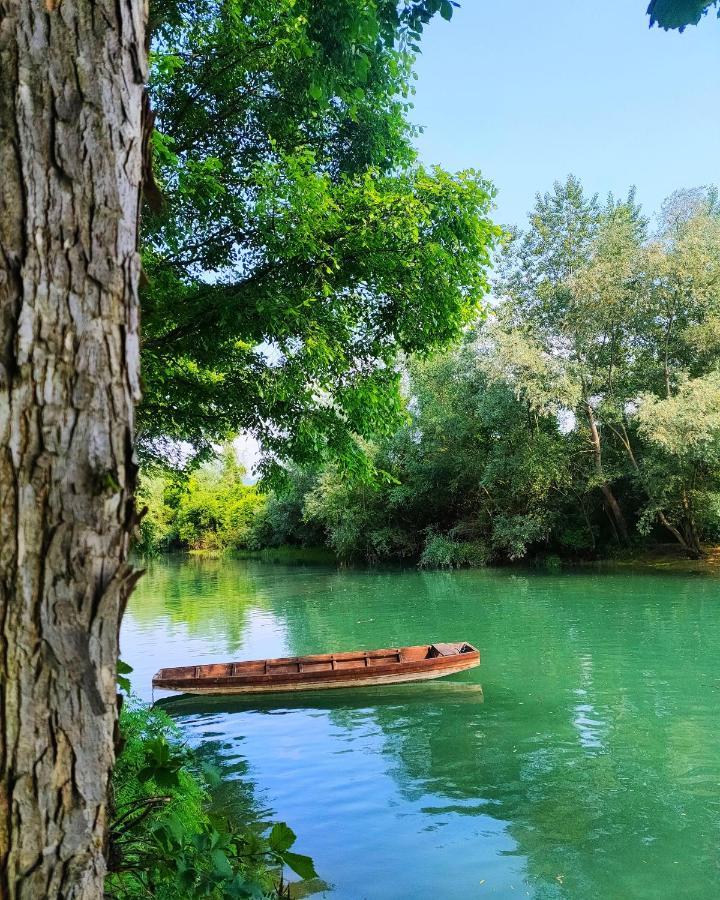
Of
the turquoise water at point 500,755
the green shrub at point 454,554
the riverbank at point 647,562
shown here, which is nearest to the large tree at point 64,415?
the turquoise water at point 500,755

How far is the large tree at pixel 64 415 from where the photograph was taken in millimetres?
1362

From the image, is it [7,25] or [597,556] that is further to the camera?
[597,556]

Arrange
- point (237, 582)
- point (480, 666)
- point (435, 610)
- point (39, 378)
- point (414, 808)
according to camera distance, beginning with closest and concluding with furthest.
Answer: point (39, 378), point (414, 808), point (480, 666), point (435, 610), point (237, 582)

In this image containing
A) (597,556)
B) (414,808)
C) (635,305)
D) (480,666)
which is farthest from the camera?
(597,556)

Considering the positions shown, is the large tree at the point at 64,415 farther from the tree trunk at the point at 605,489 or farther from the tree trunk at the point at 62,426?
the tree trunk at the point at 605,489

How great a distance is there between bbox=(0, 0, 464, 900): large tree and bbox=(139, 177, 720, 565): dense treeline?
808 inches

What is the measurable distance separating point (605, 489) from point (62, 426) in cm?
2976

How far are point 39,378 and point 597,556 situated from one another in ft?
104

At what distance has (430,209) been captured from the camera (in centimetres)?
957

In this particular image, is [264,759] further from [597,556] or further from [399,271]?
[597,556]

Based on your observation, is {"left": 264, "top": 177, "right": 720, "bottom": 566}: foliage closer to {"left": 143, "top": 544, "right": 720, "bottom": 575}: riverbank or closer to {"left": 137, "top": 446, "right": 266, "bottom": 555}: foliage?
{"left": 143, "top": 544, "right": 720, "bottom": 575}: riverbank

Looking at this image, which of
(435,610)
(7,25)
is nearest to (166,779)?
(7,25)

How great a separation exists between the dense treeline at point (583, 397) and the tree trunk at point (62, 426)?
2052cm

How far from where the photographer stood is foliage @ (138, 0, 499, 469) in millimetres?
8742
